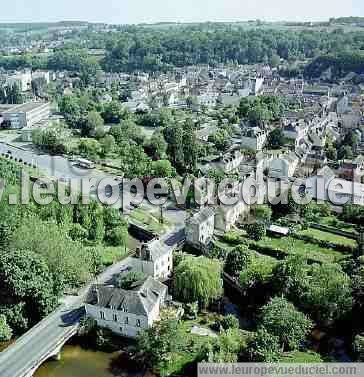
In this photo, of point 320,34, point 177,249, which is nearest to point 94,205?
point 177,249

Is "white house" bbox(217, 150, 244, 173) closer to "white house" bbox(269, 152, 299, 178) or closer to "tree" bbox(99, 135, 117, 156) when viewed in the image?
"white house" bbox(269, 152, 299, 178)

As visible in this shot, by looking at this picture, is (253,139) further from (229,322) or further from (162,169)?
(229,322)

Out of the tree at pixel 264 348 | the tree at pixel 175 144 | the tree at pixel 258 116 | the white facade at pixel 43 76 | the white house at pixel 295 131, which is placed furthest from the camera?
the white facade at pixel 43 76

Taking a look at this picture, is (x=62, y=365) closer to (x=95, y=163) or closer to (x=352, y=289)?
(x=352, y=289)

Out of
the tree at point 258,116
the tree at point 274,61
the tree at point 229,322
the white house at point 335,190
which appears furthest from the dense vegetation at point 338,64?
the tree at point 229,322

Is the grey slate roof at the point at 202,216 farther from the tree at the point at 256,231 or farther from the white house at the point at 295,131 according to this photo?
the white house at the point at 295,131

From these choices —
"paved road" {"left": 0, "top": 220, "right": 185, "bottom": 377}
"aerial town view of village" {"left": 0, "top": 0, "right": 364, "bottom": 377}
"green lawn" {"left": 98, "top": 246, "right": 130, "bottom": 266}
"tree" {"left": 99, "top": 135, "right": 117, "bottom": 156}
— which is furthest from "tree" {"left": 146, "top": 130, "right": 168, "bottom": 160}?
"paved road" {"left": 0, "top": 220, "right": 185, "bottom": 377}
